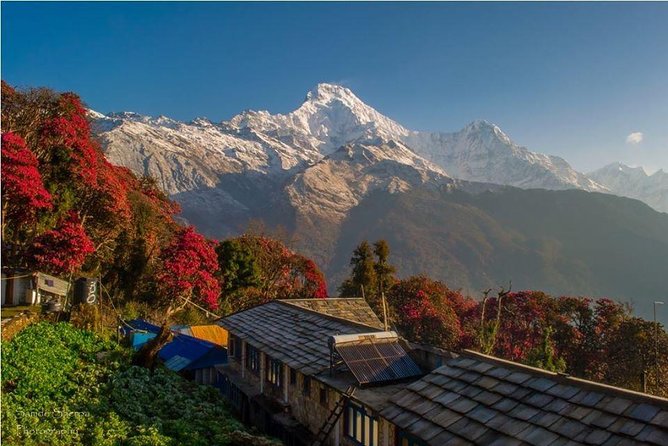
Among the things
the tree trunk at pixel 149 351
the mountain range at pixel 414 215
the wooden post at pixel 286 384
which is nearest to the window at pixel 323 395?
the wooden post at pixel 286 384

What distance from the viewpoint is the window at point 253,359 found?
19.9 metres

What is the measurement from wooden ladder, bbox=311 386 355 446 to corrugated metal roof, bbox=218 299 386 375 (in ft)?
4.58

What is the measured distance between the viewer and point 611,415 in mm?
7602

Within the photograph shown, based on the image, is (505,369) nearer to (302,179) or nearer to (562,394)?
(562,394)

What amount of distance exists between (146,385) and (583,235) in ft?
502

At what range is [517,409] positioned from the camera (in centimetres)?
863

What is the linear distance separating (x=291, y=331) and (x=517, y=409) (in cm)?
1126

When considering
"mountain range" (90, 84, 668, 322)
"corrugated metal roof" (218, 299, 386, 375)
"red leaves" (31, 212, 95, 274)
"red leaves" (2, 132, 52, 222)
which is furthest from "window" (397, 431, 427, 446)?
"mountain range" (90, 84, 668, 322)

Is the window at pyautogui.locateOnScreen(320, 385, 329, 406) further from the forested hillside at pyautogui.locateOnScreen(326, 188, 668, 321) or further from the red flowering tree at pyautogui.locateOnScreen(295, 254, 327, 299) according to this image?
the forested hillside at pyautogui.locateOnScreen(326, 188, 668, 321)

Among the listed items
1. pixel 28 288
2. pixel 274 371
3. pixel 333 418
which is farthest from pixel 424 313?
pixel 28 288

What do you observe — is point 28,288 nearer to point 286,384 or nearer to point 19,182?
point 19,182

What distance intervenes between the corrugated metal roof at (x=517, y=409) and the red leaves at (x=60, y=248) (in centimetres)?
2179

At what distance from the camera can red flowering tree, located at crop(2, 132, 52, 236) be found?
2159 centimetres

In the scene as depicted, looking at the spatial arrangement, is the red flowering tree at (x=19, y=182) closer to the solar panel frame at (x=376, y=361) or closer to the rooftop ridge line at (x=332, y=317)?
the rooftop ridge line at (x=332, y=317)
